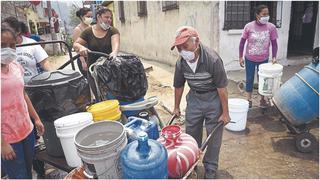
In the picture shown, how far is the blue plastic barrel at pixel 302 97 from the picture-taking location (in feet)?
11.5

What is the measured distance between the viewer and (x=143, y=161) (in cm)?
182

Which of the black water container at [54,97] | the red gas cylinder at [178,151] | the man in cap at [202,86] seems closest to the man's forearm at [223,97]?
the man in cap at [202,86]

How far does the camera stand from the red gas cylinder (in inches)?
85.7

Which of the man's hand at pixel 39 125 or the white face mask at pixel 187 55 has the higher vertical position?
the white face mask at pixel 187 55

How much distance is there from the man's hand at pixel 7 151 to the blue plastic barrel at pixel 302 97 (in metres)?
3.26

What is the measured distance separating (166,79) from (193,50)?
530cm

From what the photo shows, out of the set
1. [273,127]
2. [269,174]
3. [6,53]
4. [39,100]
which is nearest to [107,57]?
[39,100]

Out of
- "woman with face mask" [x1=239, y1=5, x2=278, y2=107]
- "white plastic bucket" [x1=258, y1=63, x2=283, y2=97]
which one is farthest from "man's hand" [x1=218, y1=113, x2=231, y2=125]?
"woman with face mask" [x1=239, y1=5, x2=278, y2=107]

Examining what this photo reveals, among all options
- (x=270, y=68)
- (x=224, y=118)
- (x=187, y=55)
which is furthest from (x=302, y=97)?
(x=187, y=55)

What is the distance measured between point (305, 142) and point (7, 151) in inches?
139

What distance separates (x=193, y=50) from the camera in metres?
2.71

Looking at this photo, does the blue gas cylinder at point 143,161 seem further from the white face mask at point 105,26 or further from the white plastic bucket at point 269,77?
the white plastic bucket at point 269,77

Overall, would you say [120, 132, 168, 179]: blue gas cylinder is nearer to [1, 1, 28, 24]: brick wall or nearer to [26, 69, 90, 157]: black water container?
[26, 69, 90, 157]: black water container

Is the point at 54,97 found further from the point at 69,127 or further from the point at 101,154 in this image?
the point at 101,154
